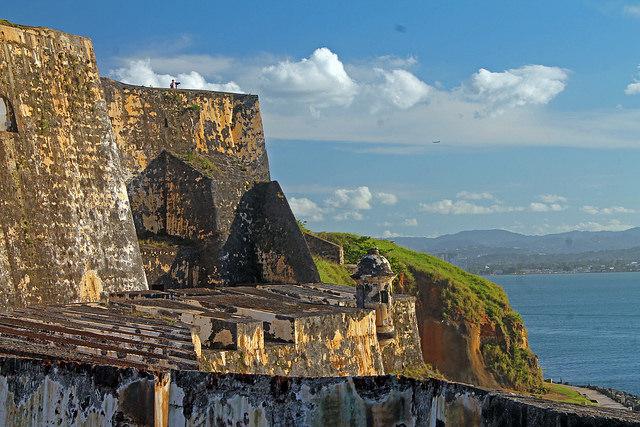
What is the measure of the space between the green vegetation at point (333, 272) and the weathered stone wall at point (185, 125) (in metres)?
6.44

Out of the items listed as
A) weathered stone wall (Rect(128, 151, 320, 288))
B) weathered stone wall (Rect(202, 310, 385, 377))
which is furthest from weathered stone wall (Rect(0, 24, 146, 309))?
weathered stone wall (Rect(202, 310, 385, 377))

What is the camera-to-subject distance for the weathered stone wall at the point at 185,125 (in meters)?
27.0

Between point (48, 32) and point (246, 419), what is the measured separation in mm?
16664

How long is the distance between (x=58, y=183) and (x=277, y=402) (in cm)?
1510

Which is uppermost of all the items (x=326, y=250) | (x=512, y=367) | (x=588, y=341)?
(x=326, y=250)

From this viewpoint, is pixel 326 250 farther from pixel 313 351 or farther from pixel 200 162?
pixel 313 351

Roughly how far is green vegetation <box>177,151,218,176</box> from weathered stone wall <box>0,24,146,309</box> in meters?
4.67

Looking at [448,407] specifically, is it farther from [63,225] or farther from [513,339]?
[513,339]

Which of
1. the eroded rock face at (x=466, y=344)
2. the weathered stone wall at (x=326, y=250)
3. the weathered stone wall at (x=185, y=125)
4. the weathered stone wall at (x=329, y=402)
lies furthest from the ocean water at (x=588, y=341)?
the weathered stone wall at (x=329, y=402)

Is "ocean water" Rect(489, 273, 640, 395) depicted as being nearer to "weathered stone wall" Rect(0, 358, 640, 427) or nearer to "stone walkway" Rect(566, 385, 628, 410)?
"stone walkway" Rect(566, 385, 628, 410)

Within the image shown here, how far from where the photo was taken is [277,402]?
6484 millimetres

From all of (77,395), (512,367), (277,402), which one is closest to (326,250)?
(512,367)

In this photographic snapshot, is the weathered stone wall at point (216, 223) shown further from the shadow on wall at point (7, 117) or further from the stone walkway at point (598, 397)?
the stone walkway at point (598, 397)

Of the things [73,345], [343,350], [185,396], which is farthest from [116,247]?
[185,396]
